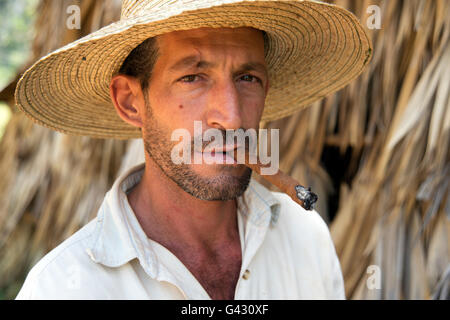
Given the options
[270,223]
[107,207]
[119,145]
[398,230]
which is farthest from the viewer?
[119,145]

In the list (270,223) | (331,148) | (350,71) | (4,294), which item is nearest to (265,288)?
(270,223)

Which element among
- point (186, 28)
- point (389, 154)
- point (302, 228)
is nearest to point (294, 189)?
point (186, 28)

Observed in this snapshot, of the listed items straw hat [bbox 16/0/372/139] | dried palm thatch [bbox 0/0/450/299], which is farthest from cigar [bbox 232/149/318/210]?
dried palm thatch [bbox 0/0/450/299]

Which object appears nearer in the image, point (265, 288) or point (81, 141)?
point (265, 288)

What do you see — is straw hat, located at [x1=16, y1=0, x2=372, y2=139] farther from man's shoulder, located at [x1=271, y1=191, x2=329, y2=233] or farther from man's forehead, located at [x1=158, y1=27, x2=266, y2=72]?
man's shoulder, located at [x1=271, y1=191, x2=329, y2=233]

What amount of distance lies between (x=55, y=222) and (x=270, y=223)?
2.18 m

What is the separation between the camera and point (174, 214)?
5.03ft

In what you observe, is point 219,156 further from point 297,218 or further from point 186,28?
point 297,218

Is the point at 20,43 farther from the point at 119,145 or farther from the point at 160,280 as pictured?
the point at 160,280

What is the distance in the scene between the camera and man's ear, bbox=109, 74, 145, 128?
1532 millimetres

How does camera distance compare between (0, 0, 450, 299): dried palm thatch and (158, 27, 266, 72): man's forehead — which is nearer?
(158, 27, 266, 72): man's forehead

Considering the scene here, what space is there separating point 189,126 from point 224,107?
0.39 feet

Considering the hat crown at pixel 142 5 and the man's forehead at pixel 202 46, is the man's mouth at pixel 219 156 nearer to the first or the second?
the man's forehead at pixel 202 46

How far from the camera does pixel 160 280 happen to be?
1316 millimetres
